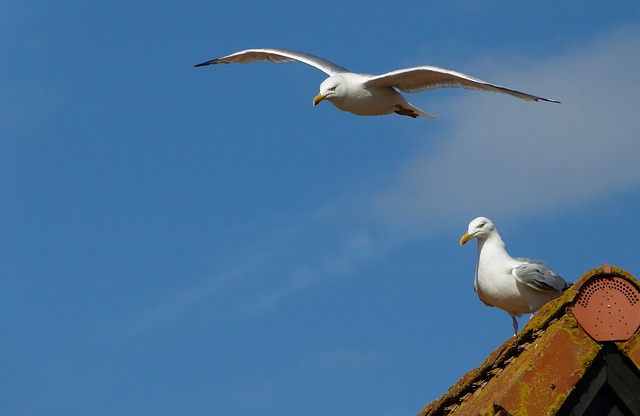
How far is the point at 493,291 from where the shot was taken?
10.1m

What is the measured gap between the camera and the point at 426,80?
13.6 meters

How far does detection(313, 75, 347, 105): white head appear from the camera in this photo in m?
13.9

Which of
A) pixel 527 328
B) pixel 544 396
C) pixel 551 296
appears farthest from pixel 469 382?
pixel 551 296

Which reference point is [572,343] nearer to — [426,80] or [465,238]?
[465,238]

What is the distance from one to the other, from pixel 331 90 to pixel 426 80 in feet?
3.40

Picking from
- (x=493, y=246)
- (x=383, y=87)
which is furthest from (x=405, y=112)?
(x=493, y=246)

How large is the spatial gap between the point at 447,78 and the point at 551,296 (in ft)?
13.2

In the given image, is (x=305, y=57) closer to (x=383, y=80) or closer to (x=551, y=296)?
(x=383, y=80)

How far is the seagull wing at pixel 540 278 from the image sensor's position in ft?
32.0

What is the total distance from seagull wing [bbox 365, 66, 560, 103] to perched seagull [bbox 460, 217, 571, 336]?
7.49 ft

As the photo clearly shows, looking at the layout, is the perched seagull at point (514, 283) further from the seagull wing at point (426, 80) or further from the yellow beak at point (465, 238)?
the seagull wing at point (426, 80)

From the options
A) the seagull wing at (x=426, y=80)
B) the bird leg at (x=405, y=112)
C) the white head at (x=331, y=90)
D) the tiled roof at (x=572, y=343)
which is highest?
the white head at (x=331, y=90)

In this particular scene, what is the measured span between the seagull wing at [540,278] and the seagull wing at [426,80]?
2622 millimetres

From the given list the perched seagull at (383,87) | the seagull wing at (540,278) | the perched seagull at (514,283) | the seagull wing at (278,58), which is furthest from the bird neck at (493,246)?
the seagull wing at (278,58)
